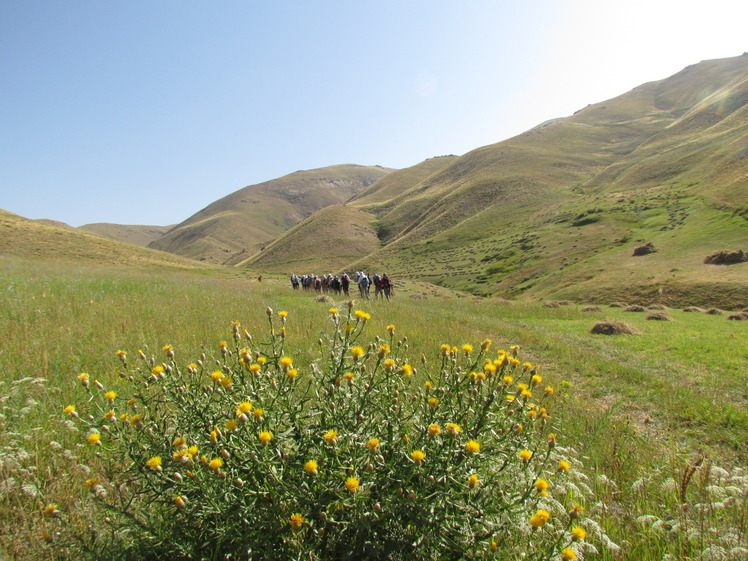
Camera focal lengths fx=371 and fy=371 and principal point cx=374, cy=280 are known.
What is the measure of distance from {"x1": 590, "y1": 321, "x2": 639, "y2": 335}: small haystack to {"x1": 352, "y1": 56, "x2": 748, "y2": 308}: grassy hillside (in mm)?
10686

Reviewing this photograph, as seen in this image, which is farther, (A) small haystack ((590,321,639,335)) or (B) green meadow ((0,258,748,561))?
(A) small haystack ((590,321,639,335))

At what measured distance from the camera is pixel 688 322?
15727mm

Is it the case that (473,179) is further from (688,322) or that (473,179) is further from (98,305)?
(98,305)

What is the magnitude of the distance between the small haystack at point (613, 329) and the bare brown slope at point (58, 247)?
48.7m

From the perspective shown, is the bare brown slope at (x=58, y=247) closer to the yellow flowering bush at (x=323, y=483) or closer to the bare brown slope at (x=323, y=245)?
the bare brown slope at (x=323, y=245)

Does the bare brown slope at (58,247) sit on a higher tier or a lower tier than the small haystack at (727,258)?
higher

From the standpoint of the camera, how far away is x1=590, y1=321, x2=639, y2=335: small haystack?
43.9 feet

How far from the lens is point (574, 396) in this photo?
6895 millimetres

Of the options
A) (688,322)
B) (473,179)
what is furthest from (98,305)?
(473,179)

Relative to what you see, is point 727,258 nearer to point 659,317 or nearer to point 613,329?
point 659,317

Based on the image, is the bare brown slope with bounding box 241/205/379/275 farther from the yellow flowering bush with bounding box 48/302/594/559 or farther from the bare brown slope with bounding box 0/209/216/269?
the yellow flowering bush with bounding box 48/302/594/559

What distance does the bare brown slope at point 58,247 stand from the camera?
4209 cm

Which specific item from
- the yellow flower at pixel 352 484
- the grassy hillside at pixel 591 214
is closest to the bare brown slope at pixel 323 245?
the grassy hillside at pixel 591 214

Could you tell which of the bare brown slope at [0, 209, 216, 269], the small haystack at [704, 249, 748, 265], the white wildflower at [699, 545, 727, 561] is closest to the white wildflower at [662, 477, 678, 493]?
the white wildflower at [699, 545, 727, 561]
